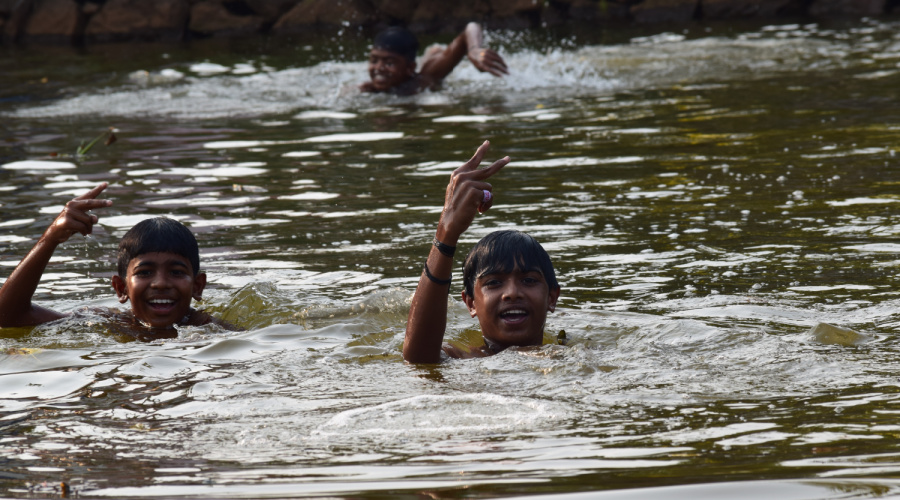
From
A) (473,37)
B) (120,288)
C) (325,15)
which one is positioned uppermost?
(325,15)

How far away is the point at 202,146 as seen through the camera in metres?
11.4

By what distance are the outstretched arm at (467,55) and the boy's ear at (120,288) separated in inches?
246

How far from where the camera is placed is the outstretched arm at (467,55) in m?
12.0

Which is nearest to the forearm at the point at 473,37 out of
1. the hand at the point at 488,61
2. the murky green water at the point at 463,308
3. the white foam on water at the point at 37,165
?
the hand at the point at 488,61

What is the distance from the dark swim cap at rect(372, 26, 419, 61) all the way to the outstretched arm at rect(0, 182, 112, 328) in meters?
8.28

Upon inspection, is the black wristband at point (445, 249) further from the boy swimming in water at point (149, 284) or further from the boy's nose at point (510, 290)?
the boy swimming in water at point (149, 284)

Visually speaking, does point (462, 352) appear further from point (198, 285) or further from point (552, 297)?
point (198, 285)

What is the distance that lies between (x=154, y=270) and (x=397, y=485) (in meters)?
3.19

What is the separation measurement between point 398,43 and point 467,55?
1.15m

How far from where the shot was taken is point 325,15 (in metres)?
23.4

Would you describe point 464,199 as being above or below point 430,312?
above

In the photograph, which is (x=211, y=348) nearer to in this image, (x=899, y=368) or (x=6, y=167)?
(x=899, y=368)

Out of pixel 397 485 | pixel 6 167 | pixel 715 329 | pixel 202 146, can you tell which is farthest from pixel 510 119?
pixel 397 485

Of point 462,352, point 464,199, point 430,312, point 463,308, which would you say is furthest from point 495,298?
point 463,308
